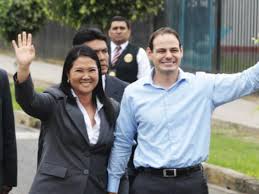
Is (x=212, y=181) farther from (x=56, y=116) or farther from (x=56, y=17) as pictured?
(x=56, y=17)

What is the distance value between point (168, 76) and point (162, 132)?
1.17 feet

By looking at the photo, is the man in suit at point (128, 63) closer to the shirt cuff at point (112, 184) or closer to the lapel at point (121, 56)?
the lapel at point (121, 56)

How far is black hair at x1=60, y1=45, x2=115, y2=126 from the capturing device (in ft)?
16.9

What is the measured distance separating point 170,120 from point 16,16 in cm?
1663

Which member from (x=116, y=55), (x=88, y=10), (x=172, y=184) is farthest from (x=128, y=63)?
(x=88, y=10)

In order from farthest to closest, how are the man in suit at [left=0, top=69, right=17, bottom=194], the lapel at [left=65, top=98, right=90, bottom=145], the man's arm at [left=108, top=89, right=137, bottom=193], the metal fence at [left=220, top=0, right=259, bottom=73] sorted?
the metal fence at [left=220, top=0, right=259, bottom=73] → the man in suit at [left=0, top=69, right=17, bottom=194] → the man's arm at [left=108, top=89, right=137, bottom=193] → the lapel at [left=65, top=98, right=90, bottom=145]

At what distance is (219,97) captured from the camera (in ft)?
16.9

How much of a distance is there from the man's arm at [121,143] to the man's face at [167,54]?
0.32 metres

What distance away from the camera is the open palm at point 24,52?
484cm

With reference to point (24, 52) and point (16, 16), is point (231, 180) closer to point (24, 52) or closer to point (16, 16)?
point (24, 52)

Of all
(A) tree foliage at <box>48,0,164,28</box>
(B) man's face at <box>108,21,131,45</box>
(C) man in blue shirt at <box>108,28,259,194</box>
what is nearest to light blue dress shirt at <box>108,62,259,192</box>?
(C) man in blue shirt at <box>108,28,259,194</box>

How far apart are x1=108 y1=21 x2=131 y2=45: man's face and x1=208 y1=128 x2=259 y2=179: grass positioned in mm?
2158

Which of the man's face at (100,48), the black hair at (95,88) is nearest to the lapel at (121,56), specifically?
the man's face at (100,48)

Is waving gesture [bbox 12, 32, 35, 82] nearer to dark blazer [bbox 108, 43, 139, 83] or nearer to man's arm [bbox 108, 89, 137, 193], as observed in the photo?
man's arm [bbox 108, 89, 137, 193]
